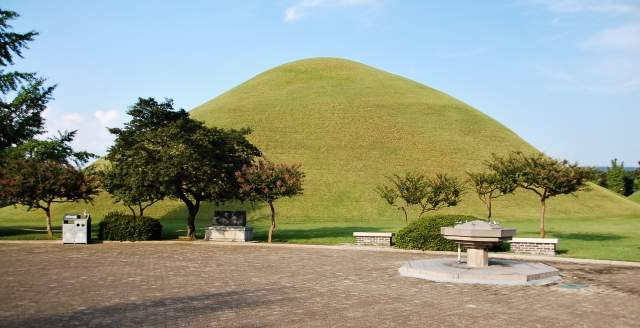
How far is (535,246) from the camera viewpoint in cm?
2206

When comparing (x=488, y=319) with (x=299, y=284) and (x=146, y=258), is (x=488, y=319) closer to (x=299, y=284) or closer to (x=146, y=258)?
(x=299, y=284)

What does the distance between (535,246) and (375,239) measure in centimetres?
750

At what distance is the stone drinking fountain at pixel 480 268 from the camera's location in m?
14.3

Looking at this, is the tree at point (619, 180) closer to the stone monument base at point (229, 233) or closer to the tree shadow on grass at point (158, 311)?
the stone monument base at point (229, 233)

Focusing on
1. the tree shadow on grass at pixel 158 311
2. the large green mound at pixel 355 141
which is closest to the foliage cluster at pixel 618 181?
the large green mound at pixel 355 141

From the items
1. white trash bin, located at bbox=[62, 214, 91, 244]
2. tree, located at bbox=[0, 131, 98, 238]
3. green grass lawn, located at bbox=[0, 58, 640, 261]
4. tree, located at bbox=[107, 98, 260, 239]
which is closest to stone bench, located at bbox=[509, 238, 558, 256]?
green grass lawn, located at bbox=[0, 58, 640, 261]

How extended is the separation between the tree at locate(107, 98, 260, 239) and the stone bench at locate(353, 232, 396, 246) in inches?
337

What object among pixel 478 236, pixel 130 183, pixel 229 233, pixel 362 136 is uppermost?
pixel 362 136

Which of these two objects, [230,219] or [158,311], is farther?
[230,219]

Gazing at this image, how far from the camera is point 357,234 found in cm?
2616

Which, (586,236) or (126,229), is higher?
(126,229)

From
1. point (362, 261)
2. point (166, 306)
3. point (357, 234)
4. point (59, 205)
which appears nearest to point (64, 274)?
point (166, 306)

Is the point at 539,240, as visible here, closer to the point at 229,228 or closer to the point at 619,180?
the point at 229,228

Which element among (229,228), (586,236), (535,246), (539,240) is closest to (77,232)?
(229,228)
